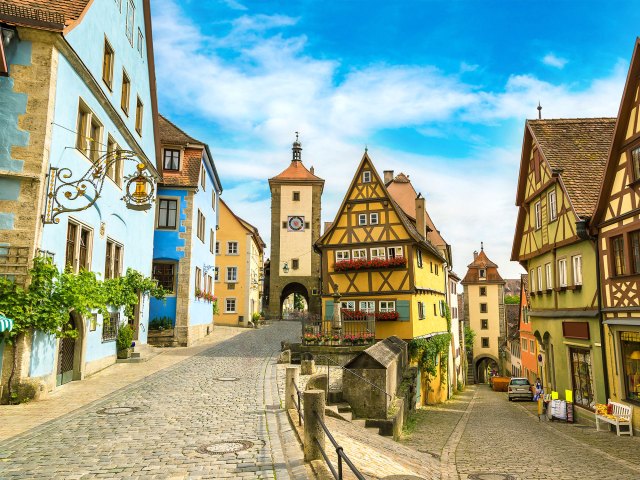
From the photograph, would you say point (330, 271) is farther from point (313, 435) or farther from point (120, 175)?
point (313, 435)

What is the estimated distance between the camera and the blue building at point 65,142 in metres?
11.7

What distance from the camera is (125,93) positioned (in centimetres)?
1884

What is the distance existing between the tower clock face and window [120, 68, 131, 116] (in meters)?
38.5

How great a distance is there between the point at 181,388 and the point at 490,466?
7.92 m

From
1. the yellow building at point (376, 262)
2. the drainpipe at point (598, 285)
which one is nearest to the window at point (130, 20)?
the yellow building at point (376, 262)

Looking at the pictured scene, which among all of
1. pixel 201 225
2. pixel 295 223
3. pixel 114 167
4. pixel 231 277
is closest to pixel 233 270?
pixel 231 277

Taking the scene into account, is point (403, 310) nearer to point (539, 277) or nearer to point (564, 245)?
point (539, 277)

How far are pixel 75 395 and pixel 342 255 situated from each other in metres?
17.0

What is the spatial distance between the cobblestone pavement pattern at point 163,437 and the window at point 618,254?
1120 cm

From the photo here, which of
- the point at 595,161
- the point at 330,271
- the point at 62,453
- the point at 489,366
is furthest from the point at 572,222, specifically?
the point at 489,366

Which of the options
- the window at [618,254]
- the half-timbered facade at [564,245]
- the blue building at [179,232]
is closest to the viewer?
the window at [618,254]

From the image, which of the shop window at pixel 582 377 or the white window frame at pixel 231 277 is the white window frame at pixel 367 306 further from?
the white window frame at pixel 231 277

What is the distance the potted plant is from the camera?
61.1 ft

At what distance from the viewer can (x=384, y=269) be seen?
26.3 m
